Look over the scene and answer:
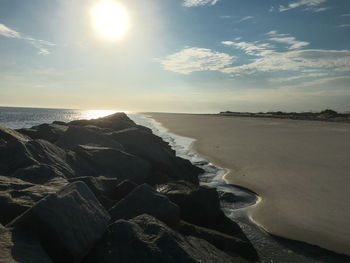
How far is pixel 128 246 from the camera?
3.22 metres

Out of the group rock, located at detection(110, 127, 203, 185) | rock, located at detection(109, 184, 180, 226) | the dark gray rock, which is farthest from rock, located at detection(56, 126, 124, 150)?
rock, located at detection(109, 184, 180, 226)

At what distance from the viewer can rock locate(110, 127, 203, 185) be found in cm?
885

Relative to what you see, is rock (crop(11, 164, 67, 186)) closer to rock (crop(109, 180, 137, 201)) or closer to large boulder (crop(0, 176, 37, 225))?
large boulder (crop(0, 176, 37, 225))

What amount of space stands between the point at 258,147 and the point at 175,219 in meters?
11.5

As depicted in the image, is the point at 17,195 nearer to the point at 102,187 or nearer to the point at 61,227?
the point at 61,227

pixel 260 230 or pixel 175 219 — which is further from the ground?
pixel 175 219

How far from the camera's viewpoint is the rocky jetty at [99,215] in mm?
3018

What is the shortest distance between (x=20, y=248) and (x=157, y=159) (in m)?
6.47

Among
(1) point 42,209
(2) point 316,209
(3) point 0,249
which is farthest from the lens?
(2) point 316,209

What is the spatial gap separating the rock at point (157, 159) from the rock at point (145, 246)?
4.53 m

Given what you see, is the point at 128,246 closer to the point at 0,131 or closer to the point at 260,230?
the point at 260,230

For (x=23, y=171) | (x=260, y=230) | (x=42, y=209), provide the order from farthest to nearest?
(x=260, y=230), (x=23, y=171), (x=42, y=209)

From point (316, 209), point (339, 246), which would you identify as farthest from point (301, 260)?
point (316, 209)

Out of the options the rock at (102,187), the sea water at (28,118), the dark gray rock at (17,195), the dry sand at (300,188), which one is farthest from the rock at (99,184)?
the sea water at (28,118)
